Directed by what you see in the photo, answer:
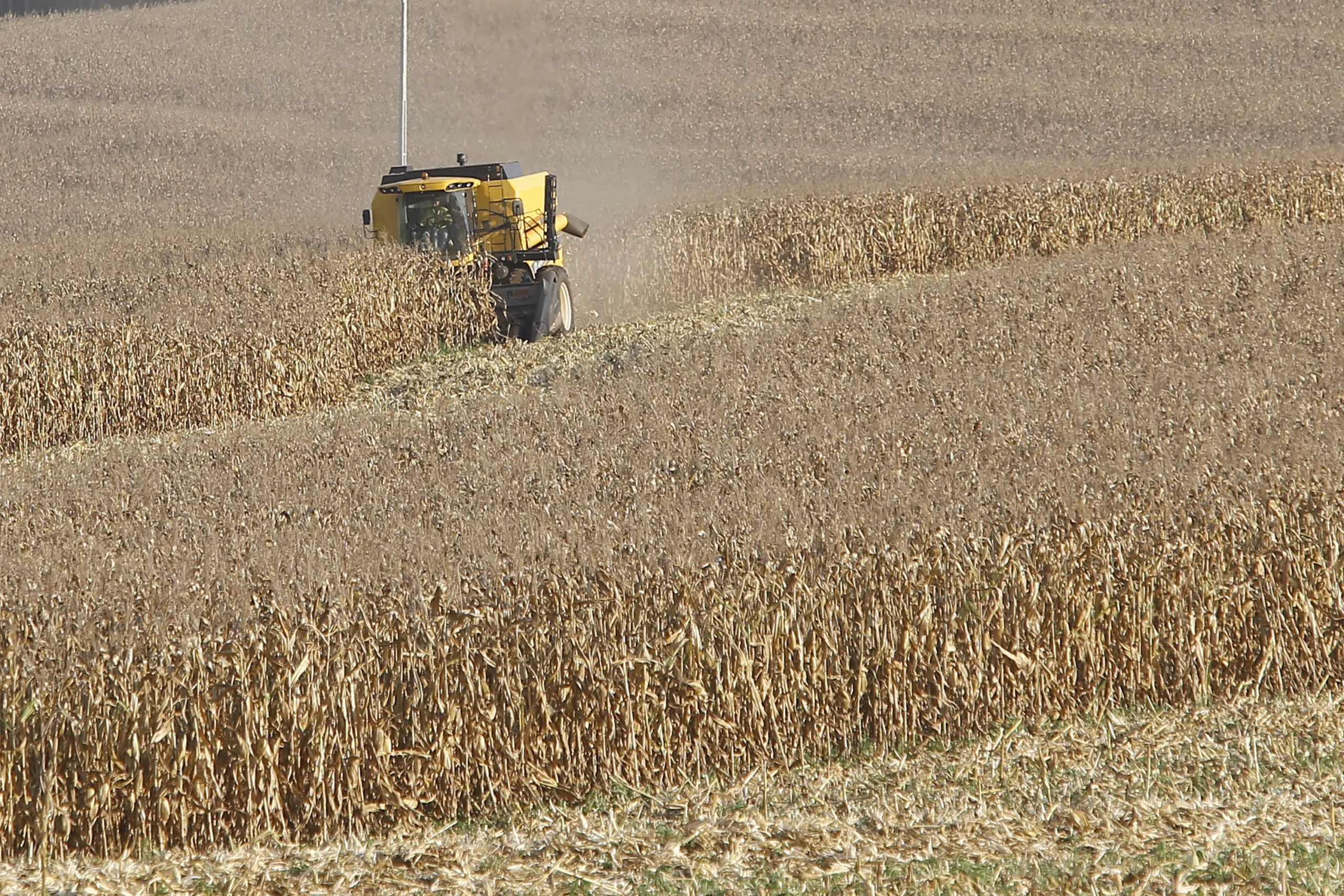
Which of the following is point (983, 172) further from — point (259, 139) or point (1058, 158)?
point (259, 139)

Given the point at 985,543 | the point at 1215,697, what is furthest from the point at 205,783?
the point at 1215,697

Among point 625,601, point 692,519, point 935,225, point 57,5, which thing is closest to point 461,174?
point 935,225

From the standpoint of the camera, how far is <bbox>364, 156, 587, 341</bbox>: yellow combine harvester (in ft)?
51.4

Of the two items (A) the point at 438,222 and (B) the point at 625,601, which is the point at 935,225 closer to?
(A) the point at 438,222

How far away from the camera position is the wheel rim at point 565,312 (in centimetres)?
1622

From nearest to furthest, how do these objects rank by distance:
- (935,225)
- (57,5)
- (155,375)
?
(155,375) < (935,225) < (57,5)

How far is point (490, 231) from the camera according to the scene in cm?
1591

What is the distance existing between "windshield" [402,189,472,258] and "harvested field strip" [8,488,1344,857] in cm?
995

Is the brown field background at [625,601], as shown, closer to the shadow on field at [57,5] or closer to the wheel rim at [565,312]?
the wheel rim at [565,312]

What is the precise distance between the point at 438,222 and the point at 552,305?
5.20 feet

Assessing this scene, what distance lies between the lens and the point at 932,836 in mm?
5395

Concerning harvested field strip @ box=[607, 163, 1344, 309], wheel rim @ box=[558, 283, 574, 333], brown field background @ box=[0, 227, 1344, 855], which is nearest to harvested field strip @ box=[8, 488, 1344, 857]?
brown field background @ box=[0, 227, 1344, 855]

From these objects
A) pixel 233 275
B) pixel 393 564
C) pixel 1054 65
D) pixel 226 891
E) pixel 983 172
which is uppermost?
pixel 1054 65

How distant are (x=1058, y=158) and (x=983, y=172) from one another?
624 cm
